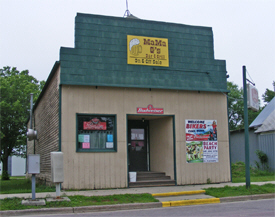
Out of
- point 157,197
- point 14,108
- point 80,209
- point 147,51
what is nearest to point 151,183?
point 157,197

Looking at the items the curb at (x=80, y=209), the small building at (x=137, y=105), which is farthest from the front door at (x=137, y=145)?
the curb at (x=80, y=209)

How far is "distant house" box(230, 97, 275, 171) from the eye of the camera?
2161 centimetres

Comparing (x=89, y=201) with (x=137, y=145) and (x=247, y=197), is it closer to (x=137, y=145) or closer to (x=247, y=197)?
(x=247, y=197)

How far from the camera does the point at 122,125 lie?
13625 mm

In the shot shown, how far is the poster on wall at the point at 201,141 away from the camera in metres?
14.5

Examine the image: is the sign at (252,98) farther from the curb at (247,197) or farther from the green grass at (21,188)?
the green grass at (21,188)

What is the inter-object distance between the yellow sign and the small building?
4 cm

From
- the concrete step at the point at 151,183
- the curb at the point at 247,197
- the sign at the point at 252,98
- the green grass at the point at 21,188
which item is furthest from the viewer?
the concrete step at the point at 151,183

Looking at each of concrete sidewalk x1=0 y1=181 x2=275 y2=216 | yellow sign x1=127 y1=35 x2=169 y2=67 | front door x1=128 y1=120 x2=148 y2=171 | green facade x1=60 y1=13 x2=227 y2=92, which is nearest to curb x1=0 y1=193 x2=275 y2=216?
concrete sidewalk x1=0 y1=181 x2=275 y2=216

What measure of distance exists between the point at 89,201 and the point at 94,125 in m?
3.89

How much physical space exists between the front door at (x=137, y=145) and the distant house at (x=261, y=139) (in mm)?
9719

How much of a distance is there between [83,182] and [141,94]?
167 inches

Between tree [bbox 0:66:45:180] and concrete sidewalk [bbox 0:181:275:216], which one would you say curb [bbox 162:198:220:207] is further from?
tree [bbox 0:66:45:180]

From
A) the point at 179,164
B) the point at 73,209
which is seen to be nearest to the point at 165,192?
the point at 179,164
